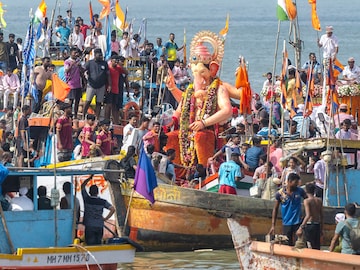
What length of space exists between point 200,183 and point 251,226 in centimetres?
181

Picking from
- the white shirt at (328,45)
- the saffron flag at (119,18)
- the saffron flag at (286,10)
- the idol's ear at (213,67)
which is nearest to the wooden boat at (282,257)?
the idol's ear at (213,67)

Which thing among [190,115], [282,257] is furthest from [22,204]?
[190,115]

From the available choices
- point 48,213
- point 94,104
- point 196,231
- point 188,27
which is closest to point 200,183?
point 196,231

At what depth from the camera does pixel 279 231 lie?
25.4 meters

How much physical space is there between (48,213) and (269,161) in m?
5.67

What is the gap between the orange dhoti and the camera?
2869 centimetres

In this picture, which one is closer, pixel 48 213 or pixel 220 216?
pixel 48 213

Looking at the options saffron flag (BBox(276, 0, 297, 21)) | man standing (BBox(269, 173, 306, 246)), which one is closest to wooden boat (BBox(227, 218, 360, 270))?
man standing (BBox(269, 173, 306, 246))

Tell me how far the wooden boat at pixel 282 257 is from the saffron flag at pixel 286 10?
980 cm

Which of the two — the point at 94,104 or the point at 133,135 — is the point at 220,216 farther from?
the point at 94,104

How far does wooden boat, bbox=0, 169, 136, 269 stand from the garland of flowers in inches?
265

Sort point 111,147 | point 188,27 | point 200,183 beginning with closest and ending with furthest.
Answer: point 200,183
point 111,147
point 188,27

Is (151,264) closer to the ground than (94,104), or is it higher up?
closer to the ground

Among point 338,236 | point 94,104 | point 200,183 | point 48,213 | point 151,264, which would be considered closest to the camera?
point 338,236
